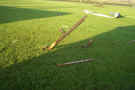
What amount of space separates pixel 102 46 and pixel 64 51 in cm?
181

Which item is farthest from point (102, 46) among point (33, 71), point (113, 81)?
point (33, 71)

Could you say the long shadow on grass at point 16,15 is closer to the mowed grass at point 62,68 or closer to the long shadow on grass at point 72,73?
the mowed grass at point 62,68

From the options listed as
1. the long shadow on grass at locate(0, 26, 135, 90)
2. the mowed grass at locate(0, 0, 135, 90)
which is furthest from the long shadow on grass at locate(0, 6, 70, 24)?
the long shadow on grass at locate(0, 26, 135, 90)

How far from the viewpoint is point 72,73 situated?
2529 mm

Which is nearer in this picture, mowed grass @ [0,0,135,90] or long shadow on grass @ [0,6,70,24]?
mowed grass @ [0,0,135,90]

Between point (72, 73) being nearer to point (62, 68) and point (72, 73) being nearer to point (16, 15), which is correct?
point (62, 68)

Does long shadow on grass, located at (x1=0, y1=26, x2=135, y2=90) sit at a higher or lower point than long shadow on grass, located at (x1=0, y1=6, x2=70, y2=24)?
lower

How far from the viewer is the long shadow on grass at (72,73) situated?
2150 millimetres

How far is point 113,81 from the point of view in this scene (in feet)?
7.92

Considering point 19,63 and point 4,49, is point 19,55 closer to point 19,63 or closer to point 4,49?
point 19,63

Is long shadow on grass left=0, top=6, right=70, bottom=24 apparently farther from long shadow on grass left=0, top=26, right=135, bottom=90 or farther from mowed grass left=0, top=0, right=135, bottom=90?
long shadow on grass left=0, top=26, right=135, bottom=90

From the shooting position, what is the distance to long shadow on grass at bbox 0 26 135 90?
84.7 inches

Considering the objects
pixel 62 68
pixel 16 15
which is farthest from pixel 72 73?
pixel 16 15

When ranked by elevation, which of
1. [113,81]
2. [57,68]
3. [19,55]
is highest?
[19,55]
